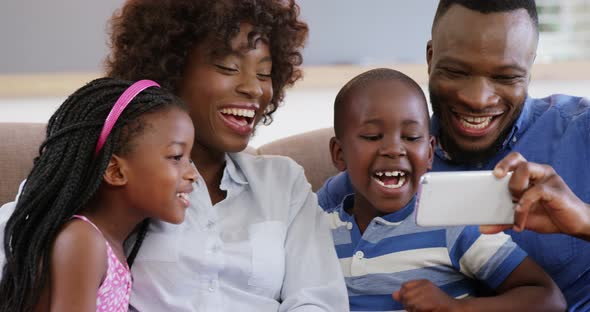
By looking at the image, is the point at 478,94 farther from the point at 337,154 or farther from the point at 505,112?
the point at 337,154

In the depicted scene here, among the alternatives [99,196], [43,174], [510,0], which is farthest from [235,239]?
[510,0]

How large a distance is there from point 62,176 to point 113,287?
224 millimetres

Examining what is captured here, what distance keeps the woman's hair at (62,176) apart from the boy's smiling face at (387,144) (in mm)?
449

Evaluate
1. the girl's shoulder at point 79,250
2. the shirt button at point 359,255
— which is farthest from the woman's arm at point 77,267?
the shirt button at point 359,255

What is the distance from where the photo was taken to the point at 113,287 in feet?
4.94

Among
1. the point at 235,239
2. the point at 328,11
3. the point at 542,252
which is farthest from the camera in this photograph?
the point at 328,11

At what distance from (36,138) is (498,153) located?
1169 millimetres

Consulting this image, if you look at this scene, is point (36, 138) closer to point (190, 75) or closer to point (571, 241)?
point (190, 75)

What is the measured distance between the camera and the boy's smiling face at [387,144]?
5.67 feet

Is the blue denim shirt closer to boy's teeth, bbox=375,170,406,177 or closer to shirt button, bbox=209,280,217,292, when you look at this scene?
boy's teeth, bbox=375,170,406,177

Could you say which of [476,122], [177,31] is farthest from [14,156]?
[476,122]

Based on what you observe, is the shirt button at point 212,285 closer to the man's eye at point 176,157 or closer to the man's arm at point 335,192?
the man's eye at point 176,157

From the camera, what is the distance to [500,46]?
1844mm

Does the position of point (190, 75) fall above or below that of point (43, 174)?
above
